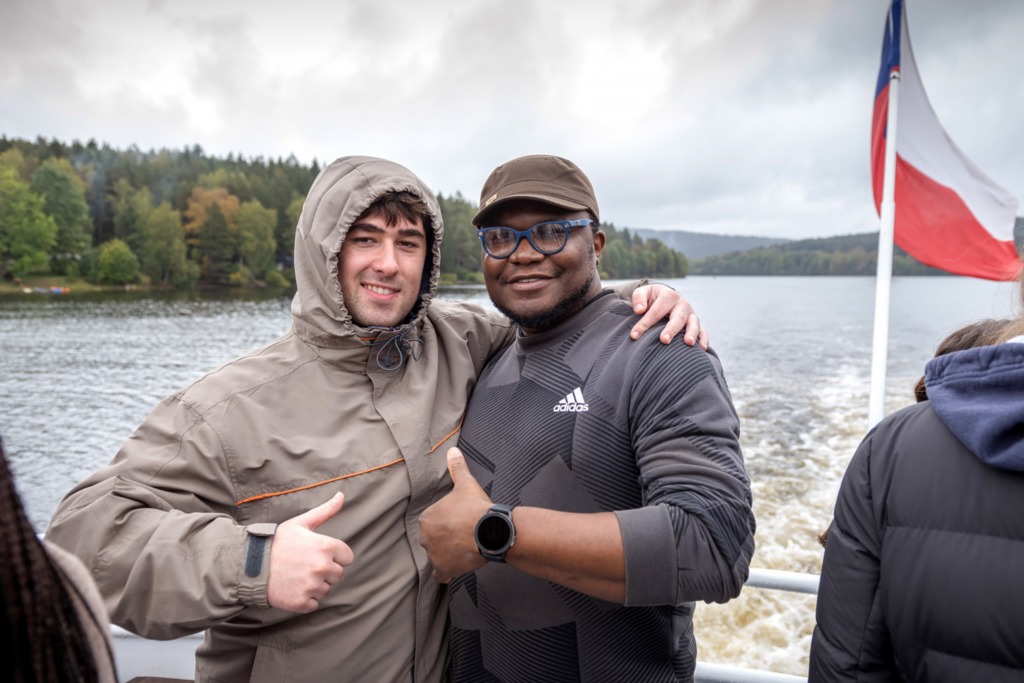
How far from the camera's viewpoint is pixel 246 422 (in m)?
1.92

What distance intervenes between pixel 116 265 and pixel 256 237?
1514 cm

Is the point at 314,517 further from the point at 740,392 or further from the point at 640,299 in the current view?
the point at 740,392

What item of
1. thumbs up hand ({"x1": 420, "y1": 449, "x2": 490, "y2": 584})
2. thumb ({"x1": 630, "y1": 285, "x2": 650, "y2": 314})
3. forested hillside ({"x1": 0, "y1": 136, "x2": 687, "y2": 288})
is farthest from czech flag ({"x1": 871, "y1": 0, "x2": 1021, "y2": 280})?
forested hillside ({"x1": 0, "y1": 136, "x2": 687, "y2": 288})

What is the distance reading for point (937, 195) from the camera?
6035mm

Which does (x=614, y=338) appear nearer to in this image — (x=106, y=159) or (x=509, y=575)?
(x=509, y=575)

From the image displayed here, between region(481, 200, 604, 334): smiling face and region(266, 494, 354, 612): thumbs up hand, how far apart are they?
1.12m

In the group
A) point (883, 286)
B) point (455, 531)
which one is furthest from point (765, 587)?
point (883, 286)

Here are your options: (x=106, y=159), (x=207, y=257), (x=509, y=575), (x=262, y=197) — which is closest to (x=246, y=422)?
(x=509, y=575)

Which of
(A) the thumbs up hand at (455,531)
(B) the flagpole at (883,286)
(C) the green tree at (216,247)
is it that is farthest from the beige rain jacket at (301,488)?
(C) the green tree at (216,247)

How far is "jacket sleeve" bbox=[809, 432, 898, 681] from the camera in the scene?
1404mm

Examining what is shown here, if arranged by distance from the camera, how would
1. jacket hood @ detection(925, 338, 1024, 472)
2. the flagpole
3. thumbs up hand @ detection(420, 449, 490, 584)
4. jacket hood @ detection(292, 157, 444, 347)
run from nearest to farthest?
1. jacket hood @ detection(925, 338, 1024, 472)
2. thumbs up hand @ detection(420, 449, 490, 584)
3. jacket hood @ detection(292, 157, 444, 347)
4. the flagpole

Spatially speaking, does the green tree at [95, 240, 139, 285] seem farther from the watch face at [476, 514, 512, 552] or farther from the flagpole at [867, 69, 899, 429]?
the watch face at [476, 514, 512, 552]

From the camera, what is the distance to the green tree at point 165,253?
7212 centimetres

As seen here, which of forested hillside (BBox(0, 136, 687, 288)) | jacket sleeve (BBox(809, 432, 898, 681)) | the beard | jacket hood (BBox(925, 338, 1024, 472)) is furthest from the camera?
forested hillside (BBox(0, 136, 687, 288))
